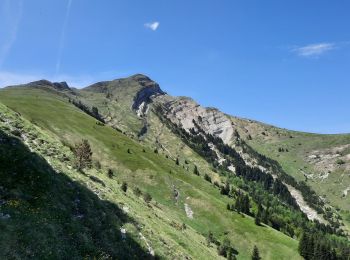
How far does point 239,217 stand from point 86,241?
93.0 m

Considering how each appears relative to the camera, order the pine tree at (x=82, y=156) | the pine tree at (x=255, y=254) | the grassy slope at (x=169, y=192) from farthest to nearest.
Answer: the grassy slope at (x=169, y=192), the pine tree at (x=255, y=254), the pine tree at (x=82, y=156)

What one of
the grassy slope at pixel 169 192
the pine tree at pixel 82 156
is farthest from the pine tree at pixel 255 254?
the pine tree at pixel 82 156

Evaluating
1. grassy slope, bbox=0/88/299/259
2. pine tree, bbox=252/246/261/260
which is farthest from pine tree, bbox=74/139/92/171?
pine tree, bbox=252/246/261/260

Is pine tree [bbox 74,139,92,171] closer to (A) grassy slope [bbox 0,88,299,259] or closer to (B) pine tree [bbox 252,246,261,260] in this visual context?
(A) grassy slope [bbox 0,88,299,259]

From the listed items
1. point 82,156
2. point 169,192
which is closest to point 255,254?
point 169,192

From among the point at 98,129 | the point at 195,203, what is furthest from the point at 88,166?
the point at 98,129

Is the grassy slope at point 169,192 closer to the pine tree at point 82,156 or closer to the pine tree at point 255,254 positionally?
the pine tree at point 255,254

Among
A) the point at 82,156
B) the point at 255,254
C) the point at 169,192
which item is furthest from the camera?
the point at 169,192

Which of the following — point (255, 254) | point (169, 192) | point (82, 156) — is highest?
point (82, 156)

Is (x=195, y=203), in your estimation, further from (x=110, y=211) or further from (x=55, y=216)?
(x=55, y=216)

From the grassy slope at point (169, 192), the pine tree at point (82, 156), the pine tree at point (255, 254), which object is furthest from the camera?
the grassy slope at point (169, 192)

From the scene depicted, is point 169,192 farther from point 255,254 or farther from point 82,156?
point 82,156

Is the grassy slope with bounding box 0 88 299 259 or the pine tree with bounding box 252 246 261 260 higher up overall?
the grassy slope with bounding box 0 88 299 259

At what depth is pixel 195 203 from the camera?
410ft
